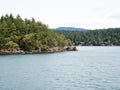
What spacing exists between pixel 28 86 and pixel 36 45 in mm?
101383

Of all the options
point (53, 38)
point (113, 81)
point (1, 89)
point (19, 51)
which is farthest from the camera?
point (53, 38)

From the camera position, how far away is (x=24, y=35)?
156 meters

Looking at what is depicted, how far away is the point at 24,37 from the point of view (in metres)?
154

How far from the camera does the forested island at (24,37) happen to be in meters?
148

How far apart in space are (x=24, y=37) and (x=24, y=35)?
221cm

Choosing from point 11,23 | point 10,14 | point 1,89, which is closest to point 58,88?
point 1,89

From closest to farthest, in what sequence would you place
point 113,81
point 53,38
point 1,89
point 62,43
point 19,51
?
1. point 1,89
2. point 113,81
3. point 19,51
4. point 53,38
5. point 62,43

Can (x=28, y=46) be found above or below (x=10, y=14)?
below

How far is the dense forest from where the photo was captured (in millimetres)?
148238

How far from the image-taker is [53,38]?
167875 mm

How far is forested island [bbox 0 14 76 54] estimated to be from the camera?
5827 inches

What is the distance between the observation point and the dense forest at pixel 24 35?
5836 inches

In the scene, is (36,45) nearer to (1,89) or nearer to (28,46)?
(28,46)

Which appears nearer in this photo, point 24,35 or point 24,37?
point 24,37
